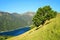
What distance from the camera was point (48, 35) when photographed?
41.6 metres

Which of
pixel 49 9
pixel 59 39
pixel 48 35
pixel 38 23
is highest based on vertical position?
pixel 49 9

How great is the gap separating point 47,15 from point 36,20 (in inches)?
274

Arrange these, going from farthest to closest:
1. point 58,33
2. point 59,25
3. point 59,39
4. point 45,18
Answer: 1. point 45,18
2. point 59,25
3. point 58,33
4. point 59,39

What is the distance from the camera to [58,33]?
39.6 metres

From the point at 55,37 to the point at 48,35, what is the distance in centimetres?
339

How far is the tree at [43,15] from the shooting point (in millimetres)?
81375

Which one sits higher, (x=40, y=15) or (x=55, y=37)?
(x=40, y=15)

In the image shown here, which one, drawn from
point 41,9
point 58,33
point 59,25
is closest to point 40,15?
point 41,9

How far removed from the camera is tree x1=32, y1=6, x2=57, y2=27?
81375 mm

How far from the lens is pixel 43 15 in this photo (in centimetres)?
8738

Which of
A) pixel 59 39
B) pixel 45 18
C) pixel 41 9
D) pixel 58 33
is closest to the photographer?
pixel 59 39

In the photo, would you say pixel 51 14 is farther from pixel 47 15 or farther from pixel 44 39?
pixel 44 39

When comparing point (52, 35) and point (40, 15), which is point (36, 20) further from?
point (52, 35)

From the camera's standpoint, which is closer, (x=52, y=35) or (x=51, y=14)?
(x=52, y=35)
